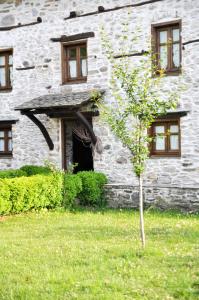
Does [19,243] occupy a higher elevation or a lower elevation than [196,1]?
lower

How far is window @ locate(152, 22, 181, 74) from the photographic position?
14805mm

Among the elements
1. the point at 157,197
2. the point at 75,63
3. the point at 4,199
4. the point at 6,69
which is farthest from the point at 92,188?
the point at 6,69

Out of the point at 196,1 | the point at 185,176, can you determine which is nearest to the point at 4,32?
the point at 196,1

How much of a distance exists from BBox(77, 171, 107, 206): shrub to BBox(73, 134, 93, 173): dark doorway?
1.89 m

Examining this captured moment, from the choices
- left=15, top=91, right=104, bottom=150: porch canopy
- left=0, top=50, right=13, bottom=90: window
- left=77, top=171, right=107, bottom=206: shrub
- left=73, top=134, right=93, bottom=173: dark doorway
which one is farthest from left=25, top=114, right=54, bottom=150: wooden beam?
left=0, top=50, right=13, bottom=90: window

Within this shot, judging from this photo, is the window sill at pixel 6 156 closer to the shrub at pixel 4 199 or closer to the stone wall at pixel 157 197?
the stone wall at pixel 157 197

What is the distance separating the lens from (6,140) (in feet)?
60.1

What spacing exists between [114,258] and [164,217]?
16.6 ft

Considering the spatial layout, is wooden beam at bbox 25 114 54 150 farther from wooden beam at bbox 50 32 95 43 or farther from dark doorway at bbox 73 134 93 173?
wooden beam at bbox 50 32 95 43

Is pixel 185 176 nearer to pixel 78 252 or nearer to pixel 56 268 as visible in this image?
pixel 78 252

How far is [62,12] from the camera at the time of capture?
1688cm

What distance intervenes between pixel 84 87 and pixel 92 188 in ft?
10.3

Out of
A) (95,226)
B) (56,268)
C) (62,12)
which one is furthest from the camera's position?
(62,12)

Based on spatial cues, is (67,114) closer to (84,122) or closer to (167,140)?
(84,122)
